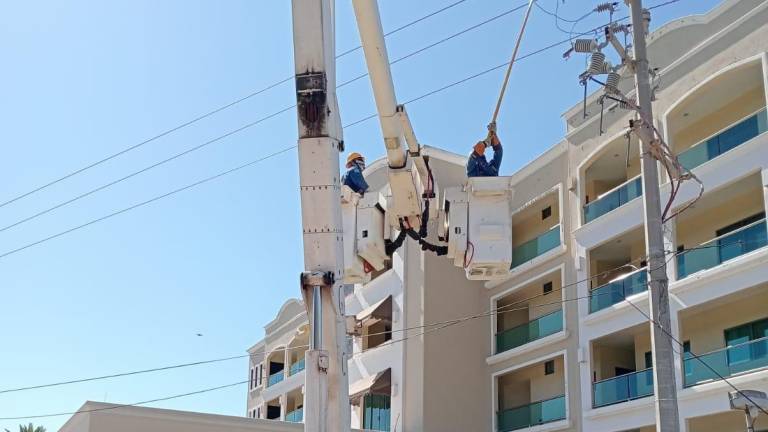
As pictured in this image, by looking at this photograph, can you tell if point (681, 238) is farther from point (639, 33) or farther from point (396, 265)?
point (639, 33)

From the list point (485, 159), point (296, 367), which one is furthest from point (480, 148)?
point (296, 367)

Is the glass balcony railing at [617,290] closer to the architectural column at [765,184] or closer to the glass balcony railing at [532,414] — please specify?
the glass balcony railing at [532,414]

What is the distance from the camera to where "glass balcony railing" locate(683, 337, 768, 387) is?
25.5 metres

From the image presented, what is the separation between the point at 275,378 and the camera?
189 feet

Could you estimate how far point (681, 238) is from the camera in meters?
31.9

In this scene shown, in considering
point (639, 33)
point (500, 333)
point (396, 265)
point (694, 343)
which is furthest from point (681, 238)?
point (639, 33)

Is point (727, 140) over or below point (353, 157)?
over

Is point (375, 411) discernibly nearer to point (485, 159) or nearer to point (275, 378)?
point (275, 378)

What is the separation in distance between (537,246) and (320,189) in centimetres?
2919

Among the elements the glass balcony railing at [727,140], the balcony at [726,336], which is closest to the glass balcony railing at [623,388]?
the balcony at [726,336]

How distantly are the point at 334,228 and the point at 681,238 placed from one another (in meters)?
25.3

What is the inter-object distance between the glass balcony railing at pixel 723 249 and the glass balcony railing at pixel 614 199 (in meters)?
3.26

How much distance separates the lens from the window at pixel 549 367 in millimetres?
36688

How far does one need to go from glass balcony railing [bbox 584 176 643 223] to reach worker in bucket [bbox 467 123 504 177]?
1907cm
